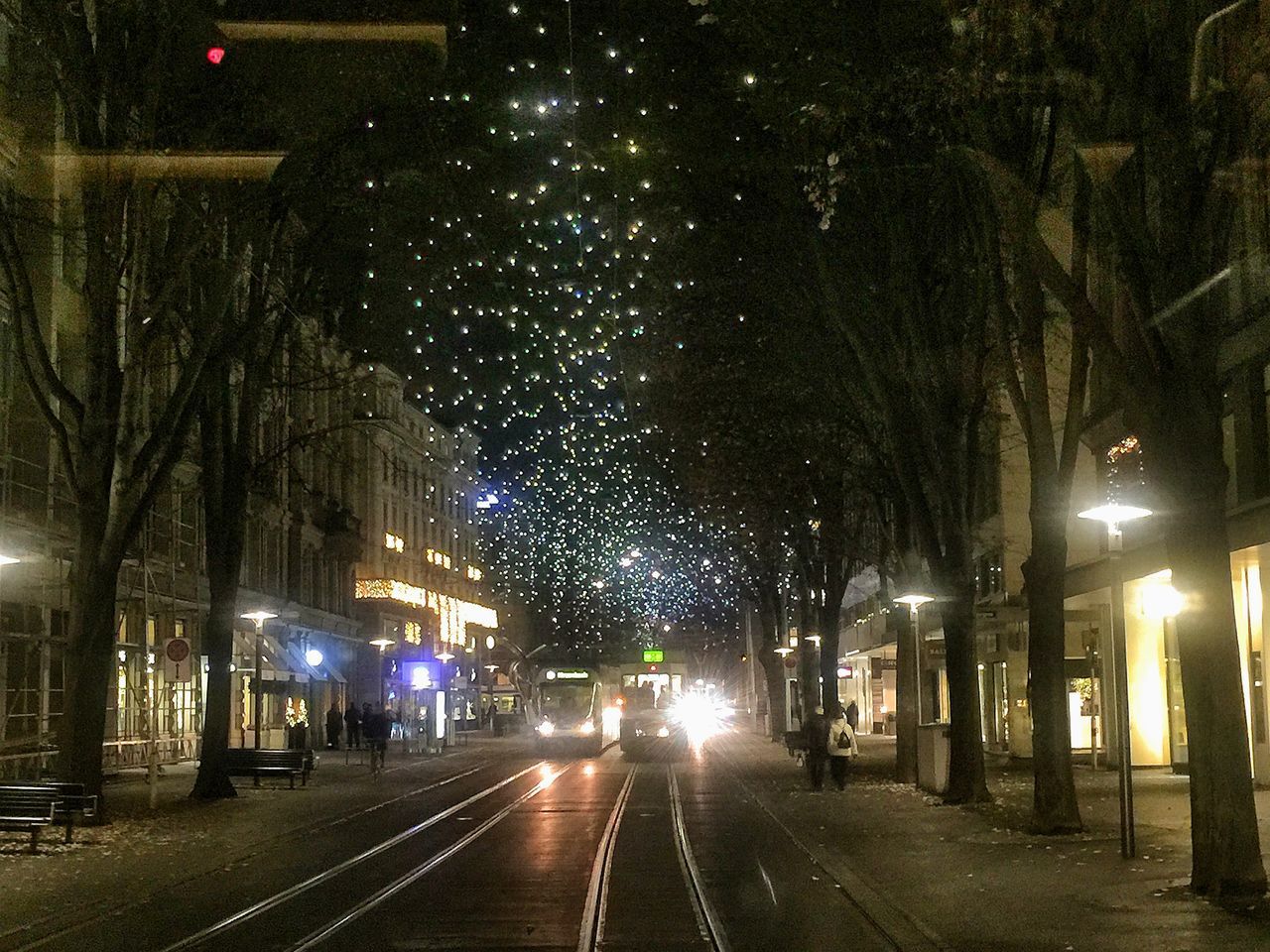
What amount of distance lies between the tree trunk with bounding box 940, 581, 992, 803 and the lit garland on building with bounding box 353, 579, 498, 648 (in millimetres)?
49126

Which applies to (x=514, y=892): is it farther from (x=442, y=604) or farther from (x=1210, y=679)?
(x=442, y=604)

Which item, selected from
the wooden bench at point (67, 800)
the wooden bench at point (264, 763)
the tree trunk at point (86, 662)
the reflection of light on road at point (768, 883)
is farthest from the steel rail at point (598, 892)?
the wooden bench at point (264, 763)

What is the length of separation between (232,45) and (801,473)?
17351 mm

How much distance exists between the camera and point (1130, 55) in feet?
47.2

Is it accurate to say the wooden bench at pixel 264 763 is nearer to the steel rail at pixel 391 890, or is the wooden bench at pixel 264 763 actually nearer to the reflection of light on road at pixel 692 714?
the steel rail at pixel 391 890

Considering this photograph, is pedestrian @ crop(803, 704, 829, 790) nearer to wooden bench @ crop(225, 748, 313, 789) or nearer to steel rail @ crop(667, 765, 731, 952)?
steel rail @ crop(667, 765, 731, 952)

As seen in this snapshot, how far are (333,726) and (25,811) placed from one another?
39759 millimetres

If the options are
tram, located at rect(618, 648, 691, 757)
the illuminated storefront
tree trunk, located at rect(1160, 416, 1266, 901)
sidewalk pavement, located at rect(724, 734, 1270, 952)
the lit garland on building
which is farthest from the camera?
Answer: the lit garland on building

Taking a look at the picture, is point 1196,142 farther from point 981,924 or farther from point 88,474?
point 88,474

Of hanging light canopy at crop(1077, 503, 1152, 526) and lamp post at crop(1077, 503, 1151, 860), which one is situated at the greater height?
hanging light canopy at crop(1077, 503, 1152, 526)

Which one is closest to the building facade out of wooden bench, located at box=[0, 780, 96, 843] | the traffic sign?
the traffic sign

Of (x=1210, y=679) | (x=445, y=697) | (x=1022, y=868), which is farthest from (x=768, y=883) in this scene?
(x=445, y=697)

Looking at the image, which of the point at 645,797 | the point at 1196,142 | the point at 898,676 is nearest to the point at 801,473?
the point at 898,676

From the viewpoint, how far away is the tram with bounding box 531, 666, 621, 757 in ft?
185
